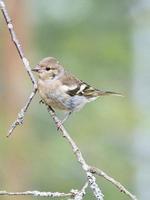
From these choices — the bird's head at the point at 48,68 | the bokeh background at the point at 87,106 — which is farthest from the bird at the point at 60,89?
the bokeh background at the point at 87,106

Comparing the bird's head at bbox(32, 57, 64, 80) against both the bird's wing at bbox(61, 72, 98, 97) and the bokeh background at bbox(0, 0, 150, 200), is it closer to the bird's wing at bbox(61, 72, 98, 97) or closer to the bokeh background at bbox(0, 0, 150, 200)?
the bird's wing at bbox(61, 72, 98, 97)

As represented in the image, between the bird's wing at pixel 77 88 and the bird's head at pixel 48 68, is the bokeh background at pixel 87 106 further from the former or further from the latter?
the bird's head at pixel 48 68

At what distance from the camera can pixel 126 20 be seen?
606 inches

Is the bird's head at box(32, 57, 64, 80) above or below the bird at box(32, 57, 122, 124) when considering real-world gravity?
above

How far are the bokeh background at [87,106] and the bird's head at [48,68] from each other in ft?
11.1

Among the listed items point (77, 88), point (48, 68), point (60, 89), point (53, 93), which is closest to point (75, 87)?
point (77, 88)

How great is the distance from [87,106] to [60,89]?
22.6 feet

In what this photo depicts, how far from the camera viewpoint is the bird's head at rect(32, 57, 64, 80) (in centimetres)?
622

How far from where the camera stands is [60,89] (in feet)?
21.9

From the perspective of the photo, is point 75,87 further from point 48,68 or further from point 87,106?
point 87,106

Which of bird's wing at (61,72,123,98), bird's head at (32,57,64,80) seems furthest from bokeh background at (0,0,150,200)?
bird's head at (32,57,64,80)

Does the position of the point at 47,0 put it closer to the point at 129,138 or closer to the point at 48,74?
the point at 129,138

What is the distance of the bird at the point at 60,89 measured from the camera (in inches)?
245

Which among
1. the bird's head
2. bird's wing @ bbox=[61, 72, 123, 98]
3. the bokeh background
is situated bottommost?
the bokeh background
